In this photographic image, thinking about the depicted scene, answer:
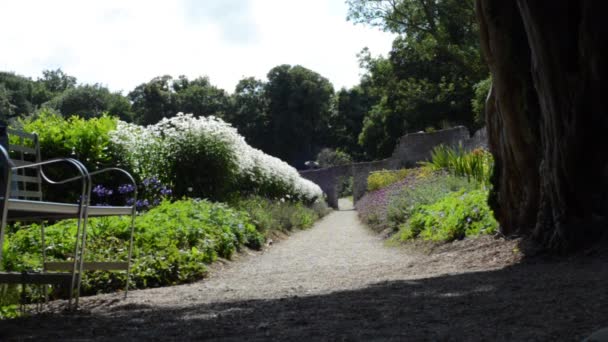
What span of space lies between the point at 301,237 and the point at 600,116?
33.8 ft

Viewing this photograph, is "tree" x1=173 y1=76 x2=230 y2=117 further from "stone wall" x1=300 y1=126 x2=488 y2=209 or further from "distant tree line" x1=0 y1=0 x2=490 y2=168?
"stone wall" x1=300 y1=126 x2=488 y2=209

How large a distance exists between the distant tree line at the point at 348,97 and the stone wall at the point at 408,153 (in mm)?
1916

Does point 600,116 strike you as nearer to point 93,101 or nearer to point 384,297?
point 384,297

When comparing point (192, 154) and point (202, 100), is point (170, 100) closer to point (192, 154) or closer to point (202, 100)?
point (202, 100)

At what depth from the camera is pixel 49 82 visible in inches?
3716

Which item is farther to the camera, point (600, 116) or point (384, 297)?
point (600, 116)

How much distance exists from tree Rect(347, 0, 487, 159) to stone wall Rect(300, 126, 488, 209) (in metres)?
4.95

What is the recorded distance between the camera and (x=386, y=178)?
82.9 feet

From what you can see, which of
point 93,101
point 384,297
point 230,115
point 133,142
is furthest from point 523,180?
point 93,101

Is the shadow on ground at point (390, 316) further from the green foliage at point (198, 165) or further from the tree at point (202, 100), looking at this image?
the tree at point (202, 100)

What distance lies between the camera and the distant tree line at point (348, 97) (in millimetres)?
37062

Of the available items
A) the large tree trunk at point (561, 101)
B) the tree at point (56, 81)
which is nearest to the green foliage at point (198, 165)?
the large tree trunk at point (561, 101)

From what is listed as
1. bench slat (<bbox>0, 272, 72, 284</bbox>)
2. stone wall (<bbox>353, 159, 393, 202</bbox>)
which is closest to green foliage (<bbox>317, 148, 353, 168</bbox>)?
stone wall (<bbox>353, 159, 393, 202</bbox>)

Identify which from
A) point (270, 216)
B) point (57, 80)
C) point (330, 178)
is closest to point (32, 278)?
point (270, 216)
